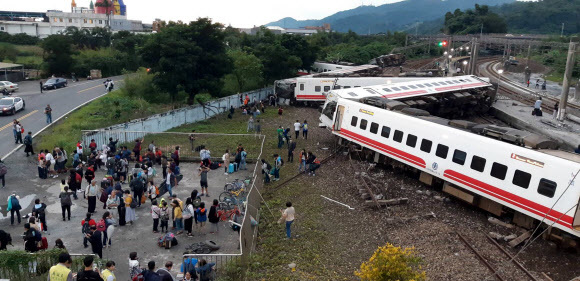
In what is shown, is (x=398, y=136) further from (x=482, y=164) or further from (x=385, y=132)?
(x=482, y=164)

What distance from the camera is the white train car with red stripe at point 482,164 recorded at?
42.9ft

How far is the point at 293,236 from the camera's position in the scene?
14633mm

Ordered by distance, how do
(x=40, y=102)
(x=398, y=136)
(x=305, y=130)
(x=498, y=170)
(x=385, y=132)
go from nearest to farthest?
(x=498, y=170)
(x=398, y=136)
(x=385, y=132)
(x=305, y=130)
(x=40, y=102)

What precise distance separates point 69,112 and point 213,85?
11013 millimetres

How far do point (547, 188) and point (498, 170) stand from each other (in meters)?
1.78

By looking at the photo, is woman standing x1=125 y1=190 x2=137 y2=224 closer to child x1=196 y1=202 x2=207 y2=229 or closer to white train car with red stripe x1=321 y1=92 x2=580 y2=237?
child x1=196 y1=202 x2=207 y2=229

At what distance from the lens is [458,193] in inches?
658

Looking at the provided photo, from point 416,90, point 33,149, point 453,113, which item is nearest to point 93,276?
point 33,149

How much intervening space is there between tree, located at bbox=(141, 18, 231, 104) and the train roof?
12311 millimetres

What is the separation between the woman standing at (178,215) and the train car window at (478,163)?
33.2 feet

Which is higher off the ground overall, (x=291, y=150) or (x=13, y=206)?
(x=291, y=150)

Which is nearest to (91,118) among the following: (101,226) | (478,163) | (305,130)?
(305,130)

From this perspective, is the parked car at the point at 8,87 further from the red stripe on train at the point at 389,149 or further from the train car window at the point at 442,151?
the train car window at the point at 442,151

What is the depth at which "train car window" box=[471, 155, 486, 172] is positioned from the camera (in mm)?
15539
